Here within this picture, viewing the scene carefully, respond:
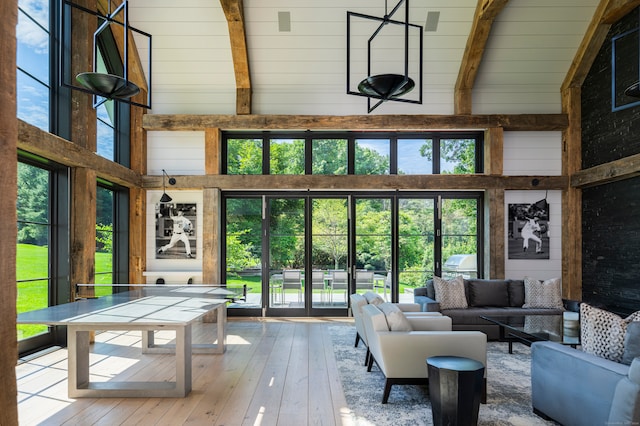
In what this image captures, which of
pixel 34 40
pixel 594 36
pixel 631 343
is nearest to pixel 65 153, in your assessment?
pixel 34 40

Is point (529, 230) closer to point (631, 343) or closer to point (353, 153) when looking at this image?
point (353, 153)

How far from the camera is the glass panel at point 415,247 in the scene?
7863 millimetres

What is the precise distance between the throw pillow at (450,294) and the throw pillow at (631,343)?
3.57m

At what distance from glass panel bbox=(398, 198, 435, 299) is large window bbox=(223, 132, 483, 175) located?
812 mm

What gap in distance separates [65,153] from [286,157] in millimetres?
3697

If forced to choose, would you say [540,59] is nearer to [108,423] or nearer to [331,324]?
[331,324]

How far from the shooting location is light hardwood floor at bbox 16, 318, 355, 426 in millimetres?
3490

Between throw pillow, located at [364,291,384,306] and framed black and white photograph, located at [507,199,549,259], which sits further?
framed black and white photograph, located at [507,199,549,259]

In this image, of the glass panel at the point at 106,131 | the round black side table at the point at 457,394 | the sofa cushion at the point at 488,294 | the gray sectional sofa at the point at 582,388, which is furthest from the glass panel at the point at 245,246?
the gray sectional sofa at the point at 582,388

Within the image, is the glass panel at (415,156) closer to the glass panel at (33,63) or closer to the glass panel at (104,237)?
the glass panel at (104,237)

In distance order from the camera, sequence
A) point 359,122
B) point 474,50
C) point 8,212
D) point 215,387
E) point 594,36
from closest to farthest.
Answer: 1. point 8,212
2. point 215,387
3. point 594,36
4. point 474,50
5. point 359,122

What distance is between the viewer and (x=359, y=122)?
7.54m

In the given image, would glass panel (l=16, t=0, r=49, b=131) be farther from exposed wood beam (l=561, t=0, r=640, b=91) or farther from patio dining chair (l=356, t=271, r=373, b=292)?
exposed wood beam (l=561, t=0, r=640, b=91)

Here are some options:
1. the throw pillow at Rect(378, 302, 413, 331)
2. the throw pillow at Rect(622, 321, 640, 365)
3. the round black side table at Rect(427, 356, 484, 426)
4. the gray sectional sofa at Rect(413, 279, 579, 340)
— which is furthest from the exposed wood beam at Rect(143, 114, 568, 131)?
the throw pillow at Rect(622, 321, 640, 365)
